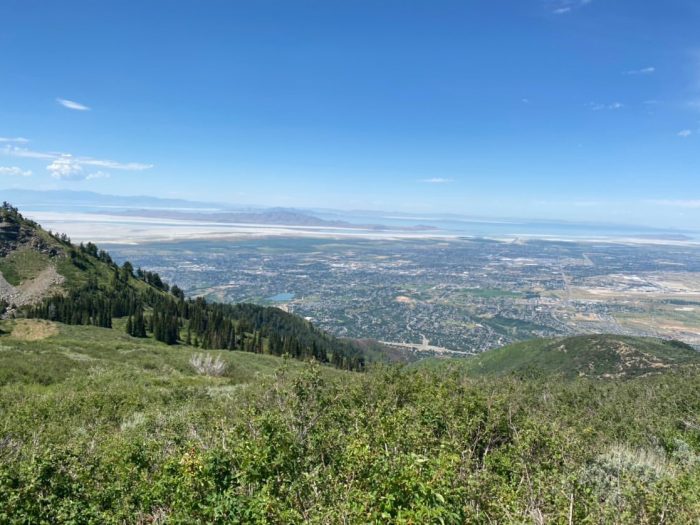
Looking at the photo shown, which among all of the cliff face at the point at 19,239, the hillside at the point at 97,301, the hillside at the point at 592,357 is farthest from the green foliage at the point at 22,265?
the hillside at the point at 592,357

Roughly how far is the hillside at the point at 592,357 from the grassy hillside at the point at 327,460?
48.5m

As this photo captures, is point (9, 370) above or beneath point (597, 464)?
beneath

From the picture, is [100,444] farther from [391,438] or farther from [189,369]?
[189,369]

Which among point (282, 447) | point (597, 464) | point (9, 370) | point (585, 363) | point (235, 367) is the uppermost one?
point (282, 447)

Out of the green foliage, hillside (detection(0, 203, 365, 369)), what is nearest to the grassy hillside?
hillside (detection(0, 203, 365, 369))

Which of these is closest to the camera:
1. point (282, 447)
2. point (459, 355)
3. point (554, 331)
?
point (282, 447)

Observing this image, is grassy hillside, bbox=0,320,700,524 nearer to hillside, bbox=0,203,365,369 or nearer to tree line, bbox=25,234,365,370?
tree line, bbox=25,234,365,370

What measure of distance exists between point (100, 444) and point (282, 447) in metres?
8.74

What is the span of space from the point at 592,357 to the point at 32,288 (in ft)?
412

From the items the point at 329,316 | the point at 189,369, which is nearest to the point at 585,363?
the point at 189,369

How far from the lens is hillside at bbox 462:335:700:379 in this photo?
233 feet

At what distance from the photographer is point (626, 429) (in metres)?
24.8

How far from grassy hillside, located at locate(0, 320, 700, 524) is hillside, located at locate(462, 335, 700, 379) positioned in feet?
159

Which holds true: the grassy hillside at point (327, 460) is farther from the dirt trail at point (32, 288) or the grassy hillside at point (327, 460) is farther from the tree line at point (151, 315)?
the dirt trail at point (32, 288)
